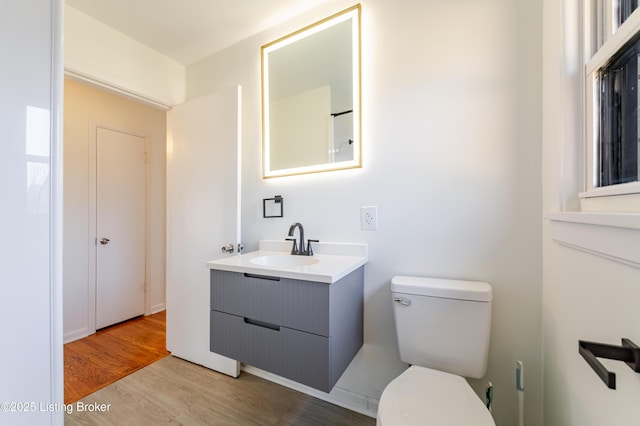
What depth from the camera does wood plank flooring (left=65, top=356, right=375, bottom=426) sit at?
1351mm

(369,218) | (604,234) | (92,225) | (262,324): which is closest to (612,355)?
(604,234)

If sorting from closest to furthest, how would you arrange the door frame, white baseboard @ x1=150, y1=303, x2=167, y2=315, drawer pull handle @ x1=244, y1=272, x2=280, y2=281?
drawer pull handle @ x1=244, y1=272, x2=280, y2=281
the door frame
white baseboard @ x1=150, y1=303, x2=167, y2=315

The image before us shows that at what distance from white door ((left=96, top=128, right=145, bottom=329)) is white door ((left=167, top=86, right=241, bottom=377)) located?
1.09 meters

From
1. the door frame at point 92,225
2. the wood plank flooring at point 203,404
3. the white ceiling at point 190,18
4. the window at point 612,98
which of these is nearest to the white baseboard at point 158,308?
the door frame at point 92,225

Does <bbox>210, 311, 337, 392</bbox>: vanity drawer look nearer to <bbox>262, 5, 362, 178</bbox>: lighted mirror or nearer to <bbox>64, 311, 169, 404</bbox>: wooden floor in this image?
<bbox>262, 5, 362, 178</bbox>: lighted mirror

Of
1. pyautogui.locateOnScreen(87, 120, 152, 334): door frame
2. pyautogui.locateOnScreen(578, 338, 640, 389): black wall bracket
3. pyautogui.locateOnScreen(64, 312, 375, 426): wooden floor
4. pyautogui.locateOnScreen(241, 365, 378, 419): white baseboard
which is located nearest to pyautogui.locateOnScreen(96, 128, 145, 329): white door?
pyautogui.locateOnScreen(87, 120, 152, 334): door frame

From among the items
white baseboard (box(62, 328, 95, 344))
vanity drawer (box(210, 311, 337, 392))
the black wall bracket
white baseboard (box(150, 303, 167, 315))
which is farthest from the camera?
white baseboard (box(150, 303, 167, 315))

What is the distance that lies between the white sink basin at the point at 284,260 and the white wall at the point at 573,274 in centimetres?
105

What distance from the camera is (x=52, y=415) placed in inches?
33.0

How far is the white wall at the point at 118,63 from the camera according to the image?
150 cm

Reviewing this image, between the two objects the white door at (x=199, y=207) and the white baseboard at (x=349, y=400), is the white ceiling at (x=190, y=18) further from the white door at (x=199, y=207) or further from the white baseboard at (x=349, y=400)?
the white baseboard at (x=349, y=400)

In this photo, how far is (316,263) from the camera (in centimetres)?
131

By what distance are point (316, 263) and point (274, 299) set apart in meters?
0.30

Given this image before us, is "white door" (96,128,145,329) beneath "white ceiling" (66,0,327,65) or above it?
beneath
